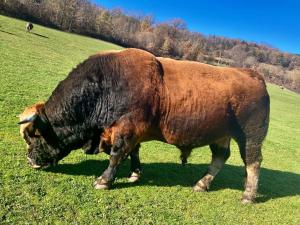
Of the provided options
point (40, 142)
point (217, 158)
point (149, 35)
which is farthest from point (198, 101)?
point (149, 35)

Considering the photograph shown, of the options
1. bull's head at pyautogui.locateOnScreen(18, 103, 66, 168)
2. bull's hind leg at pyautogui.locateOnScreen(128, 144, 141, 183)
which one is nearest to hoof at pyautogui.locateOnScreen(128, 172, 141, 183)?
bull's hind leg at pyautogui.locateOnScreen(128, 144, 141, 183)

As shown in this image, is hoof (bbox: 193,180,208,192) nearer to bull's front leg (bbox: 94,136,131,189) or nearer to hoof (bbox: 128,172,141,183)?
hoof (bbox: 128,172,141,183)

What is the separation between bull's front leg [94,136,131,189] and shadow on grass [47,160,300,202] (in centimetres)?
33

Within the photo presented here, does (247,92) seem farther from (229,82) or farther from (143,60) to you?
(143,60)

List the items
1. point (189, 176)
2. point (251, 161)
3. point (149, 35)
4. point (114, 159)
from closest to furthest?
point (114, 159) → point (251, 161) → point (189, 176) → point (149, 35)

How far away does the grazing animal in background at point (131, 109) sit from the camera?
22.5 ft

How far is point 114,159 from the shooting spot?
7039 millimetres

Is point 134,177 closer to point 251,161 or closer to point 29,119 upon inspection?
point 29,119

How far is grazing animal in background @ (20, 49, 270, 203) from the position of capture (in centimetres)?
686

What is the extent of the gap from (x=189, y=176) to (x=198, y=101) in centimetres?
217

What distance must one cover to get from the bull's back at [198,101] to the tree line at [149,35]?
56115 mm

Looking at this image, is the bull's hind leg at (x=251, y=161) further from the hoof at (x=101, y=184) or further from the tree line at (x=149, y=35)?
the tree line at (x=149, y=35)

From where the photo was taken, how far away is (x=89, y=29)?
81.3 meters

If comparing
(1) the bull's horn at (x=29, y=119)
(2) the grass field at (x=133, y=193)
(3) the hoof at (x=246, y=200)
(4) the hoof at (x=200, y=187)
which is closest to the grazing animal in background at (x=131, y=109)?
(1) the bull's horn at (x=29, y=119)
